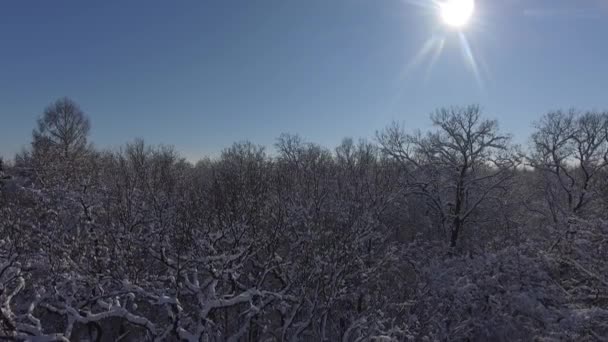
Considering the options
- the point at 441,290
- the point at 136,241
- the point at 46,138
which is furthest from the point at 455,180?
the point at 46,138

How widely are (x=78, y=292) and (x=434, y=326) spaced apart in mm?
13010

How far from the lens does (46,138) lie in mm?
41062

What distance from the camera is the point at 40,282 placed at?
1115 cm

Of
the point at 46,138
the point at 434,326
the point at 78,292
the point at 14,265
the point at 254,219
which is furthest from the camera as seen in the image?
the point at 46,138

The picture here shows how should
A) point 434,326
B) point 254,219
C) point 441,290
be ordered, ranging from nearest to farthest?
point 254,219 < point 434,326 < point 441,290

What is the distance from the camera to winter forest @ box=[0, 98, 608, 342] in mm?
10242

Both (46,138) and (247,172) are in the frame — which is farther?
(46,138)

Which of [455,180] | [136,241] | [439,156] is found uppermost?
[439,156]

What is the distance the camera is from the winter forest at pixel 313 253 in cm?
1024

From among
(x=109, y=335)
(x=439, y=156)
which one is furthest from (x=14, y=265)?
(x=439, y=156)

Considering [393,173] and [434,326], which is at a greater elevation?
[393,173]

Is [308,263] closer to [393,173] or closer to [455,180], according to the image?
[393,173]

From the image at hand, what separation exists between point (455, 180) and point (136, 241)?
18.5m

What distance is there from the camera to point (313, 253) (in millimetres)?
12180
